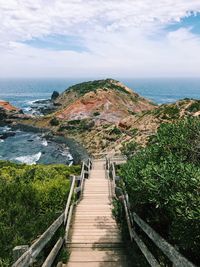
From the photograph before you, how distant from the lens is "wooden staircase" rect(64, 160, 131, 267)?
8.69m

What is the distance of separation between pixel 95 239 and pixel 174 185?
197 inches

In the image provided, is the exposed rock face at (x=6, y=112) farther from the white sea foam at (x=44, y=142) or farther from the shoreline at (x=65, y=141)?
the white sea foam at (x=44, y=142)

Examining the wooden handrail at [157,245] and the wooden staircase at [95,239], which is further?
the wooden staircase at [95,239]

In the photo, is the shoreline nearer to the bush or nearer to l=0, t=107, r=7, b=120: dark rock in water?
l=0, t=107, r=7, b=120: dark rock in water

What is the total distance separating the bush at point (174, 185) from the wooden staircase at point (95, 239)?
161cm

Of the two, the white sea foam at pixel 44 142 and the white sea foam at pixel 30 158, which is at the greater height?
the white sea foam at pixel 44 142

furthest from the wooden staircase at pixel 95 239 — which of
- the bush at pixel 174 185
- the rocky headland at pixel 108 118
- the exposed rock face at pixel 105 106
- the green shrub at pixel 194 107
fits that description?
the exposed rock face at pixel 105 106

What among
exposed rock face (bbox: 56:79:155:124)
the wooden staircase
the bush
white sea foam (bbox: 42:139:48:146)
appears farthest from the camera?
exposed rock face (bbox: 56:79:155:124)

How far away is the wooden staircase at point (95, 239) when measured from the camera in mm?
8688

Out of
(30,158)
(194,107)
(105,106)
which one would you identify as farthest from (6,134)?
(194,107)

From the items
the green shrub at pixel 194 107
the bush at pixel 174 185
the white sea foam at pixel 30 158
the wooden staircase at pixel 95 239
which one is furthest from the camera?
the white sea foam at pixel 30 158

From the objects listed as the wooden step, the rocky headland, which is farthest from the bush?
the rocky headland

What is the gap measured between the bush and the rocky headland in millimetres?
31638

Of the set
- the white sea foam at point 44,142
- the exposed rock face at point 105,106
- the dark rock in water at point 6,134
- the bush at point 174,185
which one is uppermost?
the bush at point 174,185
